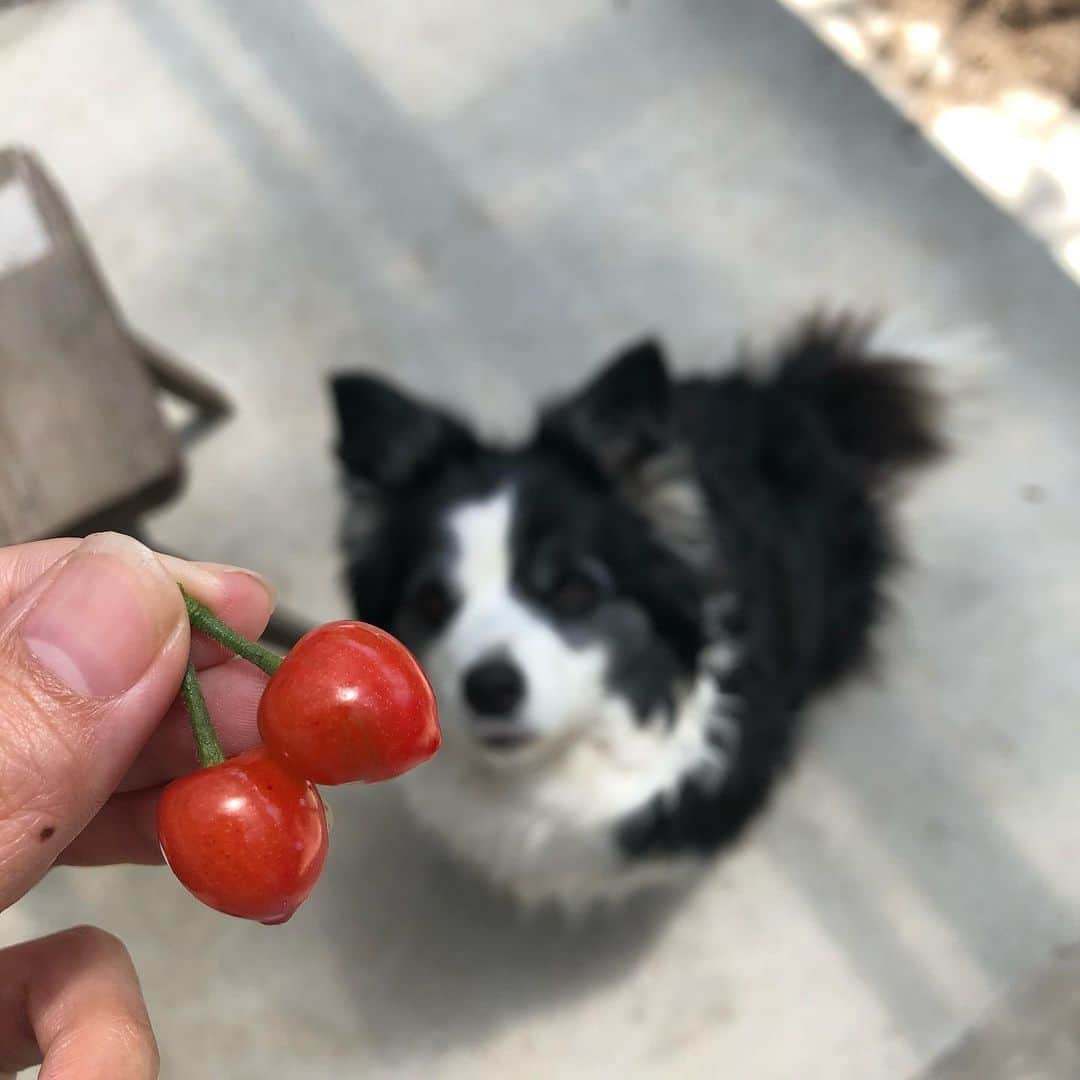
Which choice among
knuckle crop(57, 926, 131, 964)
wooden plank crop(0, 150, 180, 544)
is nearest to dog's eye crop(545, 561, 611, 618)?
wooden plank crop(0, 150, 180, 544)

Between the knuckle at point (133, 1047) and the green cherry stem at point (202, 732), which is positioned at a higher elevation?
the green cherry stem at point (202, 732)

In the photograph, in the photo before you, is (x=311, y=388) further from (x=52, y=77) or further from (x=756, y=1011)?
(x=756, y=1011)

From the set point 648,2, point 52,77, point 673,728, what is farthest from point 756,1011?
point 52,77

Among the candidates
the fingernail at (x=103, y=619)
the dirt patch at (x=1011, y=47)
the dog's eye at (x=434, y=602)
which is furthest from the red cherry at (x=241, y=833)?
the dirt patch at (x=1011, y=47)

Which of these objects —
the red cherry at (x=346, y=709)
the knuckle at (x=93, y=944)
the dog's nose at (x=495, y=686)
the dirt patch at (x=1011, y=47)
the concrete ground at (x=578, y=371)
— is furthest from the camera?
the dirt patch at (x=1011, y=47)

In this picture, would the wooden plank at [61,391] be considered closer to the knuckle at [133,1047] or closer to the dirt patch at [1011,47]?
the knuckle at [133,1047]

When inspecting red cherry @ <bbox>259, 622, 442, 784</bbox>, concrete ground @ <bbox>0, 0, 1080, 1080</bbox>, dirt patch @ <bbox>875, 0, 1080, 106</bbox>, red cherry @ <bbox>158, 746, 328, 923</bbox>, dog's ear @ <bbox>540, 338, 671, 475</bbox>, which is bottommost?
concrete ground @ <bbox>0, 0, 1080, 1080</bbox>

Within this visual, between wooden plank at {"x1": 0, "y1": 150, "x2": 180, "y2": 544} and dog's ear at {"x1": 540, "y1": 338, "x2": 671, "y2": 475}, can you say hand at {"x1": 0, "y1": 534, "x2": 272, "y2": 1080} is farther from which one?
dog's ear at {"x1": 540, "y1": 338, "x2": 671, "y2": 475}
